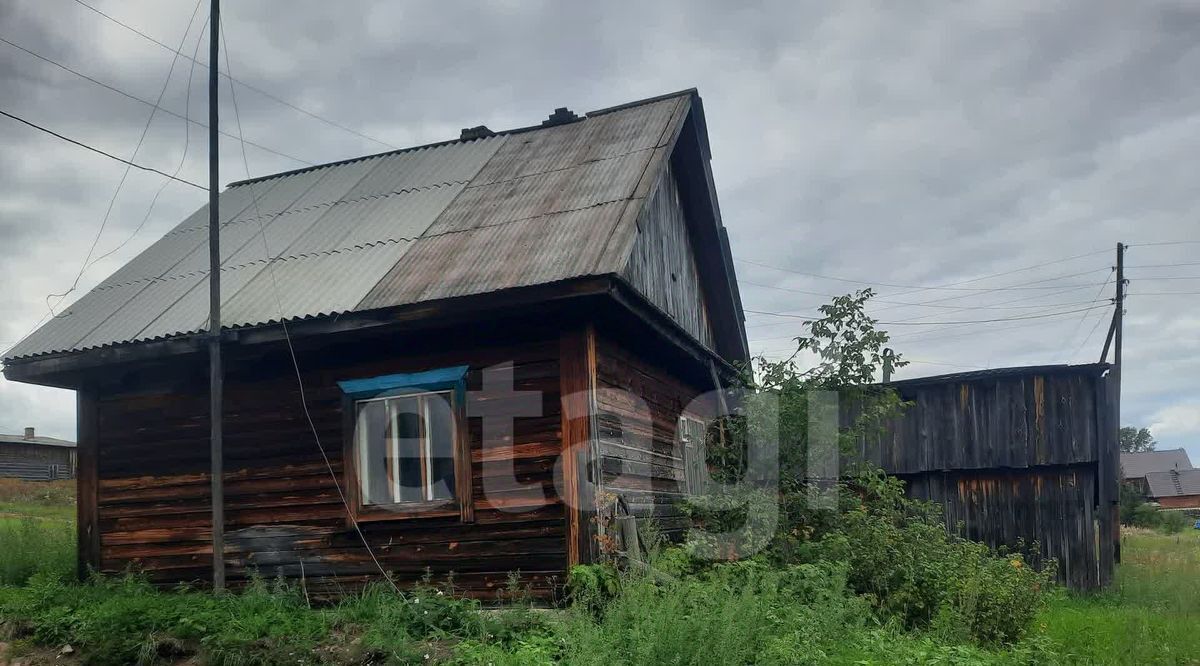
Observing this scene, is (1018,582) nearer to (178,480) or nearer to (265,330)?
(265,330)

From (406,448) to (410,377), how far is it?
2.37 feet

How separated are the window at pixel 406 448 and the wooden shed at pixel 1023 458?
9.96 metres

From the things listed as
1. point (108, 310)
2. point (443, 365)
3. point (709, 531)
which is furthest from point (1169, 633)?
point (108, 310)

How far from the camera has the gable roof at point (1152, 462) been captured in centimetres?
6625

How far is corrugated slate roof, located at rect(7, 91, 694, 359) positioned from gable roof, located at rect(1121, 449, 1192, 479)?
64.2 meters

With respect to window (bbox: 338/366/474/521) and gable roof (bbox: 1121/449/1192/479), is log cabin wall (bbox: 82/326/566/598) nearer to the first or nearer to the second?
window (bbox: 338/366/474/521)

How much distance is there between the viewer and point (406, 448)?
31.5 ft

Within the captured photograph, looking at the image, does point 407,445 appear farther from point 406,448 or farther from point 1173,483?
point 1173,483

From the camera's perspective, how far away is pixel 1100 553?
52.2 ft

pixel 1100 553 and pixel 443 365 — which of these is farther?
pixel 1100 553

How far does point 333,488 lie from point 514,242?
302cm

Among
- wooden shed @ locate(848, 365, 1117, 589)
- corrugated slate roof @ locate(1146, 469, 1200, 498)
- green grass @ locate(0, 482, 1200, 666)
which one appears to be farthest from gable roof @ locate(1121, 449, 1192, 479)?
green grass @ locate(0, 482, 1200, 666)

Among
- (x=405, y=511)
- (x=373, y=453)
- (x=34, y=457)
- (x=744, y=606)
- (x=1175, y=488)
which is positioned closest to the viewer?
(x=744, y=606)

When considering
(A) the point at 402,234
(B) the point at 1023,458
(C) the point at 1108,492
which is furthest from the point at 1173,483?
(A) the point at 402,234
